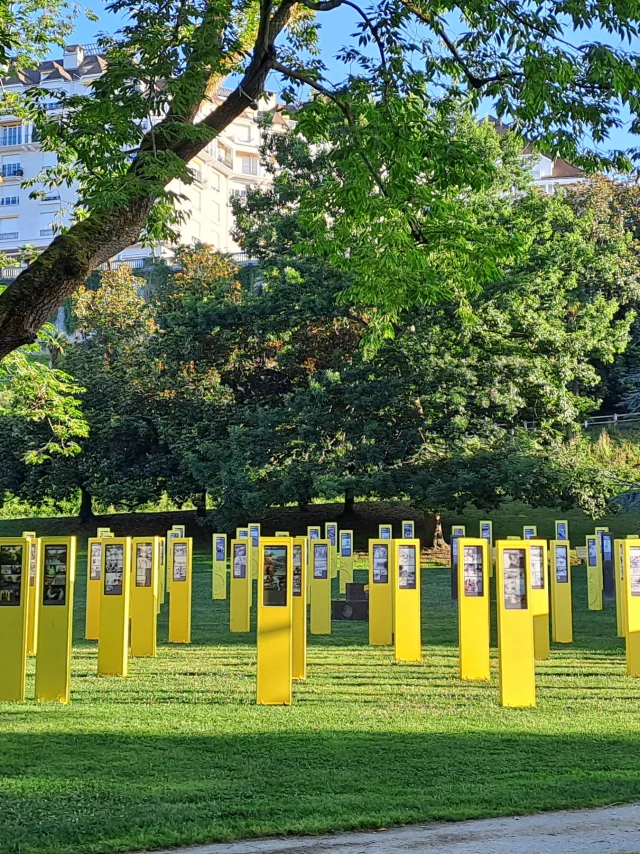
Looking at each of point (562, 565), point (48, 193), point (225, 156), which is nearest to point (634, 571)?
point (562, 565)

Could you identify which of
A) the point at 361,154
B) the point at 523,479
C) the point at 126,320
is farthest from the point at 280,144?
the point at 361,154

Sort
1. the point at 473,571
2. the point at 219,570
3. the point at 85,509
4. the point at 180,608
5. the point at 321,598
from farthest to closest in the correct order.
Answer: the point at 85,509
the point at 219,570
the point at 321,598
the point at 180,608
the point at 473,571

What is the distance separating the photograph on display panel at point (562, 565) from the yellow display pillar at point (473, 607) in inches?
136

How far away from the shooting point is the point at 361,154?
33.2ft

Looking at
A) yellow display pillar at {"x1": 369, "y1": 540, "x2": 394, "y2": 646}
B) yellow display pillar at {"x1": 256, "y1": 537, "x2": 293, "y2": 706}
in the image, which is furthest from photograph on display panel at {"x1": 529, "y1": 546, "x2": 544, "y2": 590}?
yellow display pillar at {"x1": 369, "y1": 540, "x2": 394, "y2": 646}

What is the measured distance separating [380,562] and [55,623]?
5869 millimetres

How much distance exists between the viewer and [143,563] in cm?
1240

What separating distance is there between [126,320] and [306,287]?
11.7 metres

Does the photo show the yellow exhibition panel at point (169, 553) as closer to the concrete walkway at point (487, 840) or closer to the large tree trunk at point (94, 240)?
the large tree trunk at point (94, 240)

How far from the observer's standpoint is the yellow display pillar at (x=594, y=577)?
18.5 m

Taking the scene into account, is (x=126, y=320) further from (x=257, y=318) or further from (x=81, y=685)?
(x=81, y=685)

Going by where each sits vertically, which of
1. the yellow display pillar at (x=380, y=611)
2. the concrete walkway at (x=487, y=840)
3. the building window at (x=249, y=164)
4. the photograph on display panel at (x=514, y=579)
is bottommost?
the concrete walkway at (x=487, y=840)

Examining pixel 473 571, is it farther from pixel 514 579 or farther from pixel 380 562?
pixel 380 562

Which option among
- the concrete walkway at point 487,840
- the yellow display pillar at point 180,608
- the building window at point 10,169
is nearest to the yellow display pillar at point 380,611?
the yellow display pillar at point 180,608
